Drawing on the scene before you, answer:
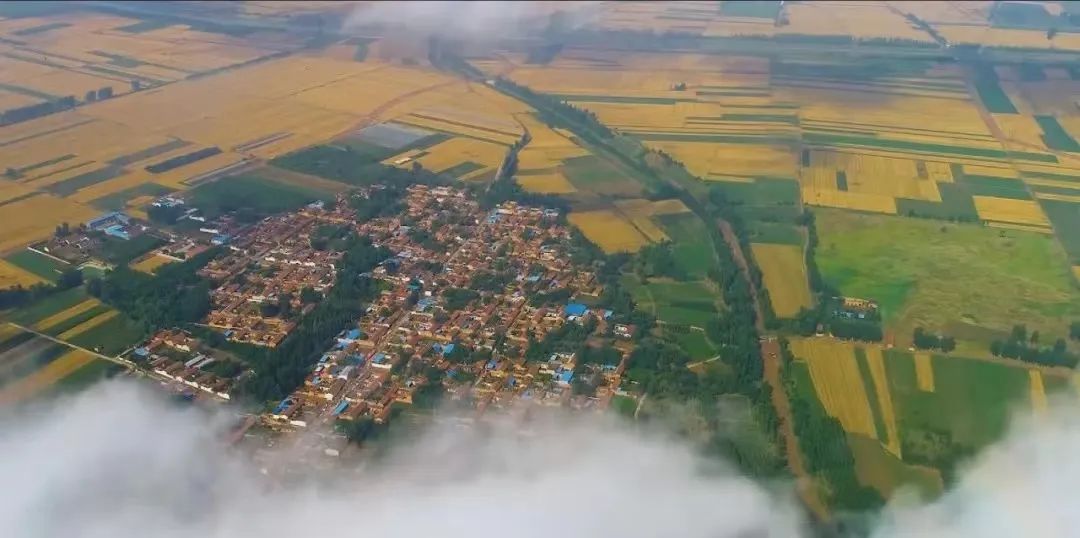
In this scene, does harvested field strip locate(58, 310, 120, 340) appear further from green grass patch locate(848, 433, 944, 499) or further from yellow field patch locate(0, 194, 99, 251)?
green grass patch locate(848, 433, 944, 499)

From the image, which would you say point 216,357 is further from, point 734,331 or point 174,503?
point 734,331

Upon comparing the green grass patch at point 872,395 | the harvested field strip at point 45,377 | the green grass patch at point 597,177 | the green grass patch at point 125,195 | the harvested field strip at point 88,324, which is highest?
the green grass patch at point 125,195

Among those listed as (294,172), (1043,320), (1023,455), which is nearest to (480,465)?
(1023,455)

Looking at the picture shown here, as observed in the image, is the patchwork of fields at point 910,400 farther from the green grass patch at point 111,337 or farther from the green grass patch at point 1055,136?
the green grass patch at point 1055,136

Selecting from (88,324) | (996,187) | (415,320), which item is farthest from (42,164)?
(996,187)

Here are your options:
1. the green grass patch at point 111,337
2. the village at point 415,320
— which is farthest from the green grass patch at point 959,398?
the green grass patch at point 111,337

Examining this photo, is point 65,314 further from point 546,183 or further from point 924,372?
point 924,372
